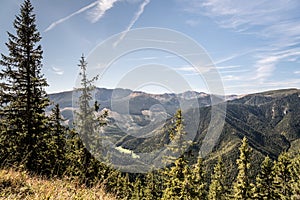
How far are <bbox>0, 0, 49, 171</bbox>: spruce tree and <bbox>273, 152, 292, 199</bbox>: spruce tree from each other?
32.4 m

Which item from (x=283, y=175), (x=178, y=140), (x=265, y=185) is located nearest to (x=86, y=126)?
(x=178, y=140)

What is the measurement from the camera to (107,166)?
24.5 m

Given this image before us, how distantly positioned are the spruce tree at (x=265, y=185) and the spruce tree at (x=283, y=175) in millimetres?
3499

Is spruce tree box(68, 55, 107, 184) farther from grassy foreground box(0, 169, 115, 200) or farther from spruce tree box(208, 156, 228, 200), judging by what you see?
spruce tree box(208, 156, 228, 200)

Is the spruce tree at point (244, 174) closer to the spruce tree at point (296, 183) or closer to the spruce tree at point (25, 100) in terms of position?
the spruce tree at point (296, 183)

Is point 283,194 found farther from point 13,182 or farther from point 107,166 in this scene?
point 13,182

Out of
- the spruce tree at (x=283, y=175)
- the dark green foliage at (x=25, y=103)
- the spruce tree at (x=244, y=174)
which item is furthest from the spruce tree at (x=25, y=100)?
the spruce tree at (x=283, y=175)

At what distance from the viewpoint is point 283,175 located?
37500 mm

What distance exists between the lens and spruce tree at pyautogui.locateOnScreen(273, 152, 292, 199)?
35.6 metres

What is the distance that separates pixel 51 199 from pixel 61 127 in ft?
77.1

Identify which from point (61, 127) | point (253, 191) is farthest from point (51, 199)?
point (253, 191)

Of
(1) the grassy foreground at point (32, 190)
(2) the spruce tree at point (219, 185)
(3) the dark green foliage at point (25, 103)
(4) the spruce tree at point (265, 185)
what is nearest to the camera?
(1) the grassy foreground at point (32, 190)

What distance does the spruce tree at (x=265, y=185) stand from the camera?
3084cm

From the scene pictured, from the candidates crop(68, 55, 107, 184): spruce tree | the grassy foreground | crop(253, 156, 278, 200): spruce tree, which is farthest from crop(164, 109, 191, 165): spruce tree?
crop(253, 156, 278, 200): spruce tree
